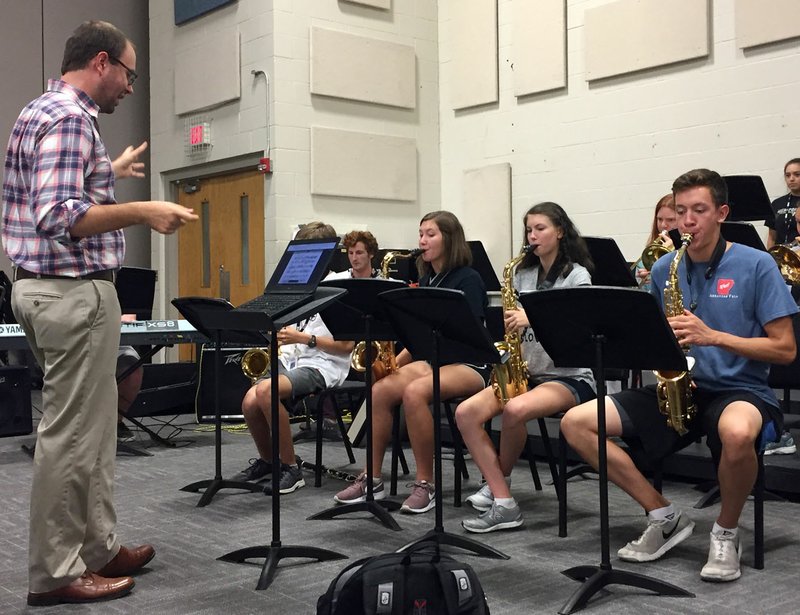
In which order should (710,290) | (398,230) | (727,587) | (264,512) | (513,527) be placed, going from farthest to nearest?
(398,230) → (264,512) → (513,527) → (710,290) → (727,587)

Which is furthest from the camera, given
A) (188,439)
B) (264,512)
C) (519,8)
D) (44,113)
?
(519,8)

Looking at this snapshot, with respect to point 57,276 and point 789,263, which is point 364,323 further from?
point 789,263

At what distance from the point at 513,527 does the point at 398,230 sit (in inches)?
184

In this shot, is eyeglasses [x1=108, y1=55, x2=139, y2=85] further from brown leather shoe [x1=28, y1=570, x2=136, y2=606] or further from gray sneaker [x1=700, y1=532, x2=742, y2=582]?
gray sneaker [x1=700, y1=532, x2=742, y2=582]

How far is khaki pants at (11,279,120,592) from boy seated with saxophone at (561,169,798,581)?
4.97ft

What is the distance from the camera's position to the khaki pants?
8.30ft

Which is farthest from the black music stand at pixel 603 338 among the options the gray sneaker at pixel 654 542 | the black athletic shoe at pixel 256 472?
the black athletic shoe at pixel 256 472

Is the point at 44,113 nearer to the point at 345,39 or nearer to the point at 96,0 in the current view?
the point at 345,39

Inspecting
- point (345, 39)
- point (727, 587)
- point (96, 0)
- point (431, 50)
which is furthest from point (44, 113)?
point (96, 0)

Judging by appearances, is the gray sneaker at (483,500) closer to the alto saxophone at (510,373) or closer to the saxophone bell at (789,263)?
the alto saxophone at (510,373)

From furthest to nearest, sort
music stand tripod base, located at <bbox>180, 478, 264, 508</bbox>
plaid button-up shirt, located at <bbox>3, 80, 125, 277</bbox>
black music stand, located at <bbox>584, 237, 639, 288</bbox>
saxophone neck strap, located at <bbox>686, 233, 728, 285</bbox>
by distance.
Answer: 1. black music stand, located at <bbox>584, 237, 639, 288</bbox>
2. music stand tripod base, located at <bbox>180, 478, 264, 508</bbox>
3. saxophone neck strap, located at <bbox>686, 233, 728, 285</bbox>
4. plaid button-up shirt, located at <bbox>3, 80, 125, 277</bbox>

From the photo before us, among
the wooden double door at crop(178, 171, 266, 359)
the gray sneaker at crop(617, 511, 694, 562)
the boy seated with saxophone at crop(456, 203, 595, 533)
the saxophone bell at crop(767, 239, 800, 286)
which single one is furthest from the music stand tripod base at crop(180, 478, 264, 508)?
the wooden double door at crop(178, 171, 266, 359)

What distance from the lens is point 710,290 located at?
9.77 feet

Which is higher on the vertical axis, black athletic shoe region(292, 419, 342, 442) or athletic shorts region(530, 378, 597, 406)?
athletic shorts region(530, 378, 597, 406)
